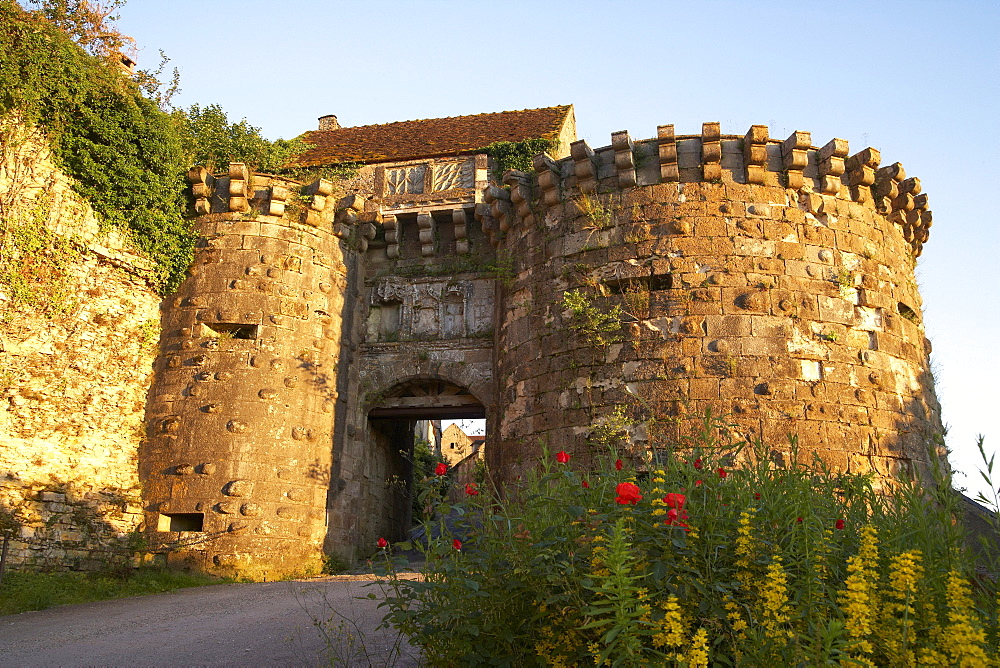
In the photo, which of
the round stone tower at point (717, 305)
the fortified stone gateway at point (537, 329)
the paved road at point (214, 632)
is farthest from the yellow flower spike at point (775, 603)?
the fortified stone gateway at point (537, 329)

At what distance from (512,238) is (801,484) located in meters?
7.84

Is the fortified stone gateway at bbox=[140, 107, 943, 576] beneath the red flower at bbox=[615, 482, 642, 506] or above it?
above

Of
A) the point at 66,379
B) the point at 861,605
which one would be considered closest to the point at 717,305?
the point at 861,605

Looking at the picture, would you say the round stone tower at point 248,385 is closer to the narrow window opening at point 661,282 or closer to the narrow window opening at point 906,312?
the narrow window opening at point 661,282

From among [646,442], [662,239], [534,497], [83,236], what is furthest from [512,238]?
[534,497]

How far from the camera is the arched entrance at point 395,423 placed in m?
12.2

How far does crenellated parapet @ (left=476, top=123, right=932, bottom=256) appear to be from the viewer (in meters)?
10.2

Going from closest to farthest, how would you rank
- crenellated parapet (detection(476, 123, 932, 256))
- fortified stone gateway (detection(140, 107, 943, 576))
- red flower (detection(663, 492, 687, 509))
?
red flower (detection(663, 492, 687, 509)), fortified stone gateway (detection(140, 107, 943, 576)), crenellated parapet (detection(476, 123, 932, 256))

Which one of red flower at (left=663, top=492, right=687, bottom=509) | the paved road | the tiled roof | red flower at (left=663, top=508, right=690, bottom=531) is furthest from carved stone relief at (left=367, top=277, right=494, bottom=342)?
red flower at (left=663, top=492, right=687, bottom=509)

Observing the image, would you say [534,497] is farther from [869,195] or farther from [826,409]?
[869,195]

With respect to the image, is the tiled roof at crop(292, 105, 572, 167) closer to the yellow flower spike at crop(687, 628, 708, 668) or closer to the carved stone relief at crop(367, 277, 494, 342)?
the carved stone relief at crop(367, 277, 494, 342)

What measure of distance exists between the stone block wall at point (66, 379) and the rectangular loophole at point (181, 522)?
12.0 inches

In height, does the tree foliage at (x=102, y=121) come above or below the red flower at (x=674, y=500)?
above

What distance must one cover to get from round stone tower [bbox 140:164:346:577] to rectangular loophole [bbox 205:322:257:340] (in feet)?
0.06
